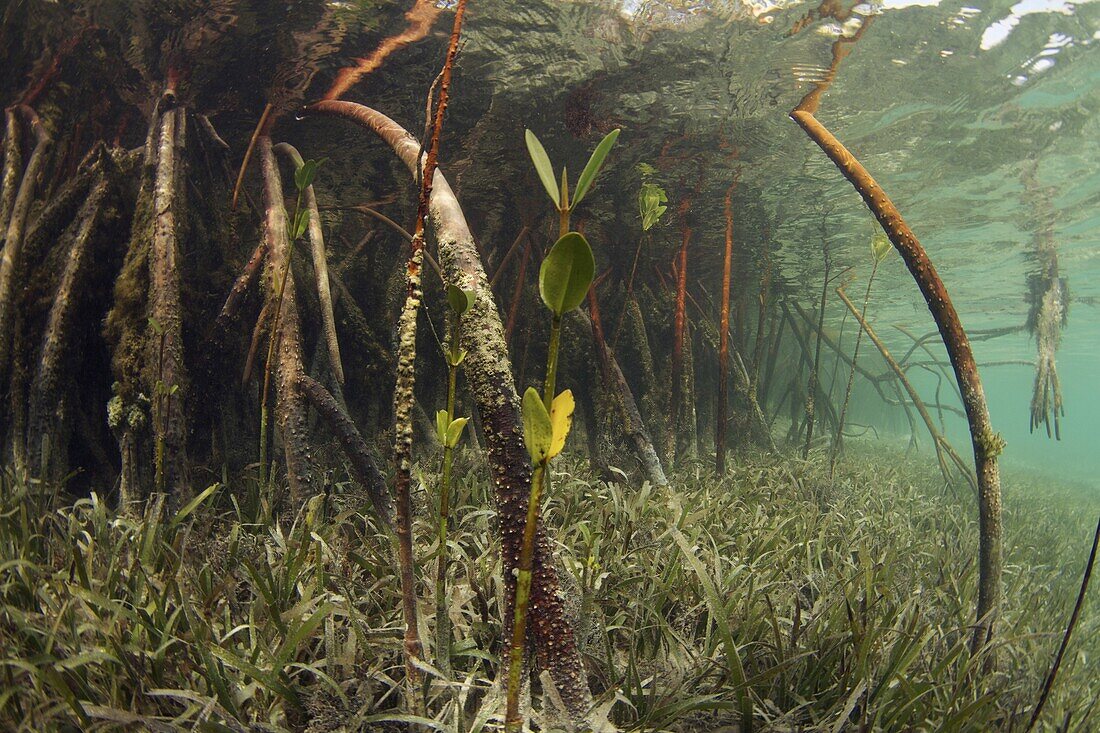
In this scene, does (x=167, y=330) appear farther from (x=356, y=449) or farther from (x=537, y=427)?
(x=537, y=427)

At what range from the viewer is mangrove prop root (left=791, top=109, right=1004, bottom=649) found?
8.01 feet

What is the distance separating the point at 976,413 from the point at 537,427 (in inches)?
106

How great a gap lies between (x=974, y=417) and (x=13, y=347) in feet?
20.1

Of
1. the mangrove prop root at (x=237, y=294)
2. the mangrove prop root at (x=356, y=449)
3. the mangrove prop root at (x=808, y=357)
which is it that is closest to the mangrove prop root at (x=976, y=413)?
the mangrove prop root at (x=356, y=449)

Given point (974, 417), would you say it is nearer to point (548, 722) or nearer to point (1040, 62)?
point (548, 722)

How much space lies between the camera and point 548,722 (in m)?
1.58

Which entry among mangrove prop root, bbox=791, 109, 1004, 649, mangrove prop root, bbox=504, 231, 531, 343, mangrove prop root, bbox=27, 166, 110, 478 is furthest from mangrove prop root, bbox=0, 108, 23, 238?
mangrove prop root, bbox=791, 109, 1004, 649

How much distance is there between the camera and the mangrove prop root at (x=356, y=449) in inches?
105

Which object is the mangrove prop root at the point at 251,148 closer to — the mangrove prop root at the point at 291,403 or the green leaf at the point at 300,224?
the mangrove prop root at the point at 291,403

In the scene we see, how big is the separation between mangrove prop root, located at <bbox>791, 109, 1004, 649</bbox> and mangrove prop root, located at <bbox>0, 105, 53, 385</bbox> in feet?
18.9

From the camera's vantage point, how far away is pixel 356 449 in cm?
275

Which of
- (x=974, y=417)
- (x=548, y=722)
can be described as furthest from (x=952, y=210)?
(x=548, y=722)

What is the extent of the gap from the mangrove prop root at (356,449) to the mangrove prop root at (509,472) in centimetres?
111

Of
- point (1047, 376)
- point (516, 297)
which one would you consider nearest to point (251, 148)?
point (516, 297)
